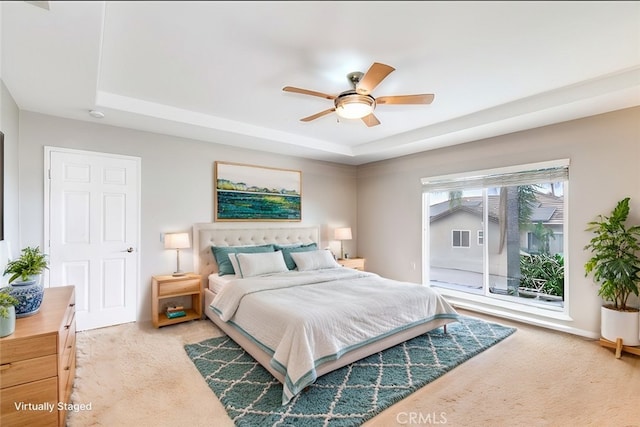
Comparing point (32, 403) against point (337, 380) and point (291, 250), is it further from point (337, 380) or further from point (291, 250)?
point (291, 250)

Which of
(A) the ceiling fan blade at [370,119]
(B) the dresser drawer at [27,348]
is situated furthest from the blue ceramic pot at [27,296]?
(A) the ceiling fan blade at [370,119]

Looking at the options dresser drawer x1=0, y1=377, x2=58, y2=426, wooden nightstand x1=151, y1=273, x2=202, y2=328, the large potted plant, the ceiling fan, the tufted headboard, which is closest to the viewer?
dresser drawer x1=0, y1=377, x2=58, y2=426

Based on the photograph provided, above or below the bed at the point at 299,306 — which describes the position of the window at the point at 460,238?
above

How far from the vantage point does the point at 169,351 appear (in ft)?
9.87

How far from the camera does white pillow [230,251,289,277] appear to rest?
383 centimetres

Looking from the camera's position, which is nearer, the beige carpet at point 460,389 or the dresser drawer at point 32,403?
the dresser drawer at point 32,403

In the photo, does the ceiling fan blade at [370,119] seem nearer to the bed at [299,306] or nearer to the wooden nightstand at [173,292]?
the bed at [299,306]

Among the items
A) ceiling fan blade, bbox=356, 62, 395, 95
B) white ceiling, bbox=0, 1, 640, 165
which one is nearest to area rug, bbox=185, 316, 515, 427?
ceiling fan blade, bbox=356, 62, 395, 95

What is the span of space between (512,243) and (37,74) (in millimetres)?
5498

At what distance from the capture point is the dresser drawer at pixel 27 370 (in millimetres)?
1581

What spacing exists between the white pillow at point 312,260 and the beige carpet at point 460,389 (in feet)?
5.81

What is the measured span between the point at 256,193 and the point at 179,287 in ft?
5.89

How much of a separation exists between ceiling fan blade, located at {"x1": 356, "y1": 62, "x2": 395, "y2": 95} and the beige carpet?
2.44m

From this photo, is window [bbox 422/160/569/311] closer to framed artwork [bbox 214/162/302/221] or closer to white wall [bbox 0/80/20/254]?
framed artwork [bbox 214/162/302/221]
